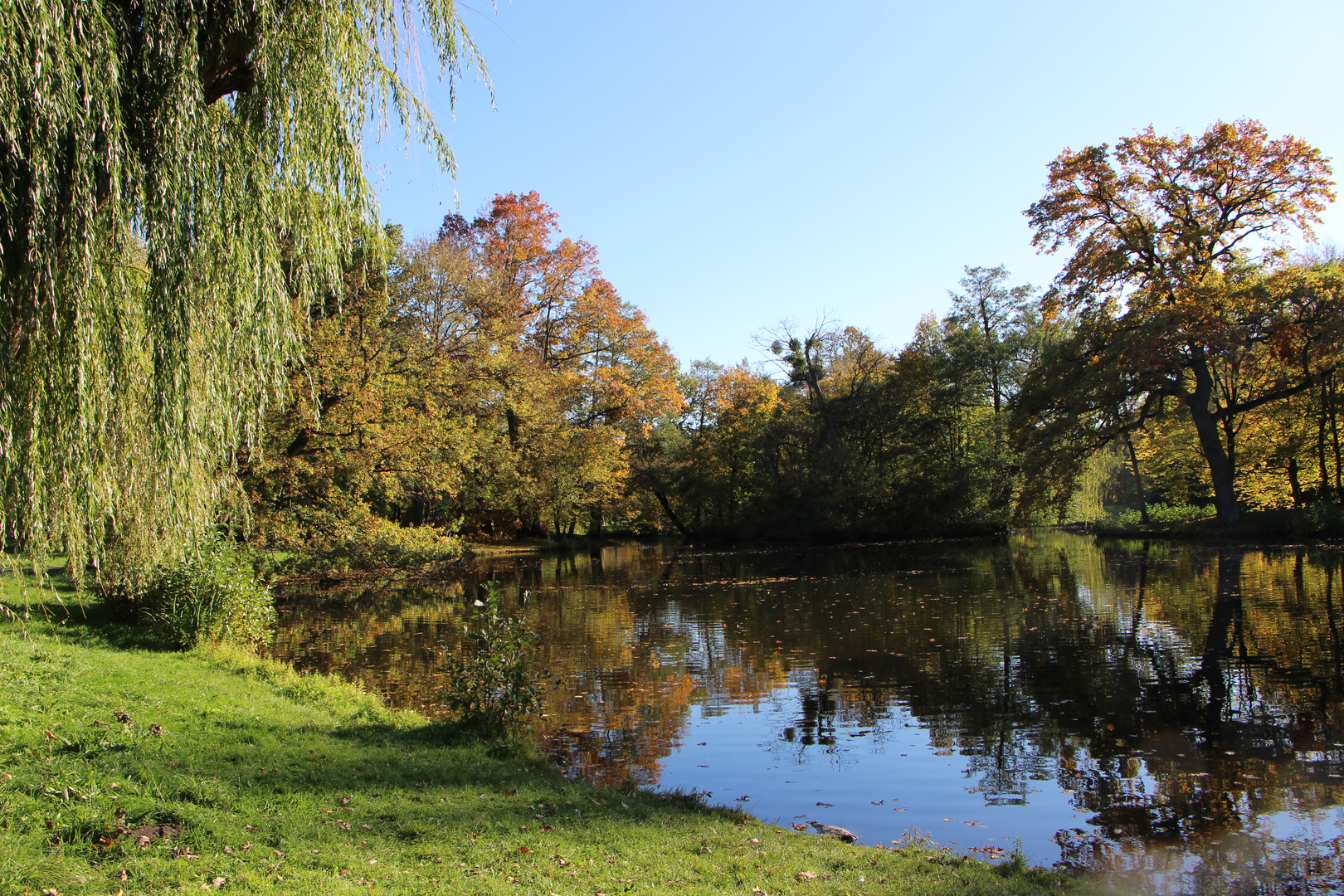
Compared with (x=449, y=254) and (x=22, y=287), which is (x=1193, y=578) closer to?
(x=22, y=287)

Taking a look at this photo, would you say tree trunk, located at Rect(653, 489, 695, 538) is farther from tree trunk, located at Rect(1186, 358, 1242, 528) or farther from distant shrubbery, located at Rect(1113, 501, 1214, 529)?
tree trunk, located at Rect(1186, 358, 1242, 528)

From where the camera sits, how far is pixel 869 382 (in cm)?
3969

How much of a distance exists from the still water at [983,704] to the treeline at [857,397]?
5974 mm

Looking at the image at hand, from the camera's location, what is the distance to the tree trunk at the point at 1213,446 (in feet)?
87.5

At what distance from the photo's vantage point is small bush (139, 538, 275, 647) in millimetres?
11227

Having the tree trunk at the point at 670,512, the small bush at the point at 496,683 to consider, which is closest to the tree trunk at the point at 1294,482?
the tree trunk at the point at 670,512

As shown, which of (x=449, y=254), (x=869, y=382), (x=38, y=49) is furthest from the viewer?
(x=869, y=382)

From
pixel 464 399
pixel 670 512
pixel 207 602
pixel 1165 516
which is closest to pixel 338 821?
pixel 207 602

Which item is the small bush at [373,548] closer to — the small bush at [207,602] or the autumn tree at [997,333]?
the small bush at [207,602]

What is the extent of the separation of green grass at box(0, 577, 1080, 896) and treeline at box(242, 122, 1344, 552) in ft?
31.6

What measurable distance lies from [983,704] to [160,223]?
9.44m

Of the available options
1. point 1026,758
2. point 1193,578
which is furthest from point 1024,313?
point 1026,758

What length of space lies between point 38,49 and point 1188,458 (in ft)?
153

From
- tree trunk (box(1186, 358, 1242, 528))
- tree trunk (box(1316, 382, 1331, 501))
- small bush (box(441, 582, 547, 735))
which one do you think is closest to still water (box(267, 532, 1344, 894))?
small bush (box(441, 582, 547, 735))
